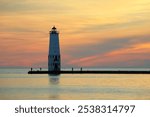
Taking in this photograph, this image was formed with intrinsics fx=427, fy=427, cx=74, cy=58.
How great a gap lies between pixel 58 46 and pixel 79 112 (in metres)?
41.9

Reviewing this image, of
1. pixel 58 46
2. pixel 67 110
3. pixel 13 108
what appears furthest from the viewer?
pixel 58 46

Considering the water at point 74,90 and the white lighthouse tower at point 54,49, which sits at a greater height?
the white lighthouse tower at point 54,49

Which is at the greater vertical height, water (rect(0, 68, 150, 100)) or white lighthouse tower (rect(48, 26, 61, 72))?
white lighthouse tower (rect(48, 26, 61, 72))

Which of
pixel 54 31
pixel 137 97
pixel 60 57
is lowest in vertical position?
pixel 137 97

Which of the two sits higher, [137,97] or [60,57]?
[60,57]

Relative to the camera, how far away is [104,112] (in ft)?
48.8

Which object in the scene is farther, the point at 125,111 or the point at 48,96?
the point at 48,96

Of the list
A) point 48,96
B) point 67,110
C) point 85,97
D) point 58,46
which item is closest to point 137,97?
point 85,97

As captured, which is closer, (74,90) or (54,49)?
(74,90)

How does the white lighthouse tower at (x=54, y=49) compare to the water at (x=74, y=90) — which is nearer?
the water at (x=74, y=90)

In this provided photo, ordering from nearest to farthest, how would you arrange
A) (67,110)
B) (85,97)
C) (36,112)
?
(36,112)
(67,110)
(85,97)

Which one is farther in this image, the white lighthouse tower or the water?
the white lighthouse tower

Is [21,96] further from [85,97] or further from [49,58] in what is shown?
[49,58]

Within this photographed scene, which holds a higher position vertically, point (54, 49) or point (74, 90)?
point (54, 49)
